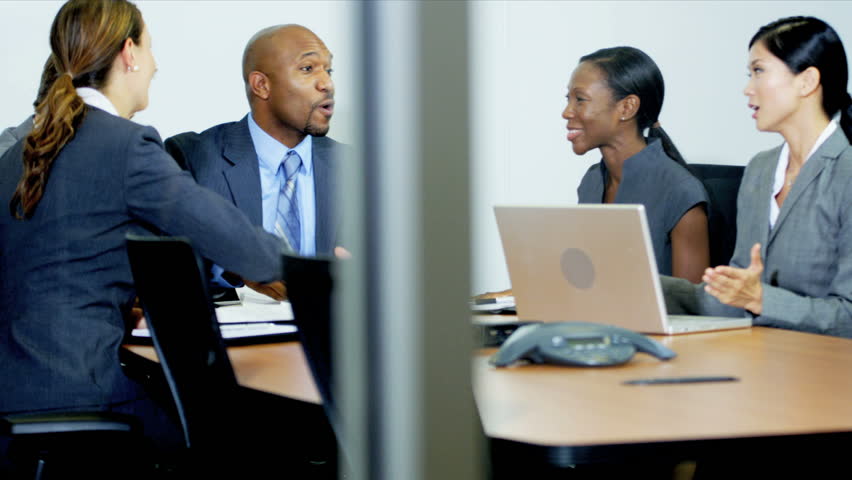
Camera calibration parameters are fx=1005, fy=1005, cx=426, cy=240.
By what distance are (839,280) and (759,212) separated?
1.24 feet

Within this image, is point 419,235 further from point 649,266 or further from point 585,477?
point 585,477

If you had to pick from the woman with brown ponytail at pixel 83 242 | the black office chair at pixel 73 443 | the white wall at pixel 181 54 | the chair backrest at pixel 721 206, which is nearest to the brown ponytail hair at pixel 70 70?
the woman with brown ponytail at pixel 83 242

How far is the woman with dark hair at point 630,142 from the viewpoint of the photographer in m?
2.90

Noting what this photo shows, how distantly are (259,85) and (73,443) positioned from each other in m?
1.96

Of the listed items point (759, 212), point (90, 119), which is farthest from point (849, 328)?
point (90, 119)

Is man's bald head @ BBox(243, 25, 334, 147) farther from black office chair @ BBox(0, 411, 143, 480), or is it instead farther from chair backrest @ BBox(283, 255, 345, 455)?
chair backrest @ BBox(283, 255, 345, 455)

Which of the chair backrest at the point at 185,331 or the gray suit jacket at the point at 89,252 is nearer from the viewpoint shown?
the chair backrest at the point at 185,331

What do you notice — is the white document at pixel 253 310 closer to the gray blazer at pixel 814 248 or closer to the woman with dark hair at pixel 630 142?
the gray blazer at pixel 814 248

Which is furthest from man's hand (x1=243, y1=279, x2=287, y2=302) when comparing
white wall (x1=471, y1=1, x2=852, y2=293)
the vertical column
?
the vertical column

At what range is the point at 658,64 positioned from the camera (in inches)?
164

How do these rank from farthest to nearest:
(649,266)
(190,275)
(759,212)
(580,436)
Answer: (759,212) → (649,266) → (190,275) → (580,436)

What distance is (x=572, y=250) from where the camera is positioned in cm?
180

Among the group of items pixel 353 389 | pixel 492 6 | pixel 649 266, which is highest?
pixel 492 6

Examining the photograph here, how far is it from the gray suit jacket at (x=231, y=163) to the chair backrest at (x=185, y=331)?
1126mm
